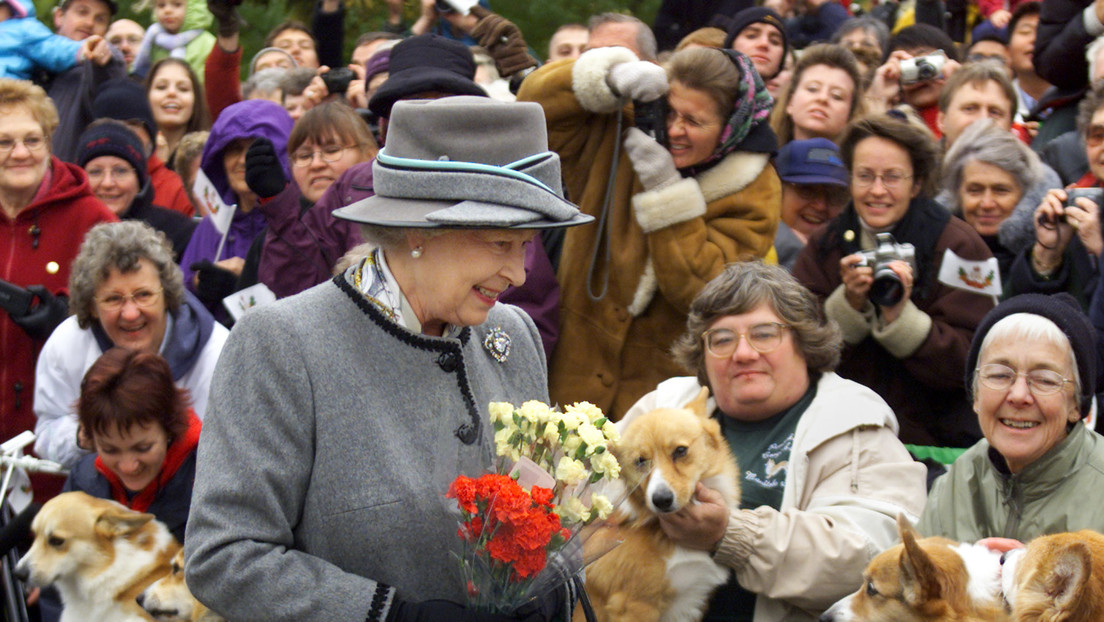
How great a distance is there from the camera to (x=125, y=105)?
7281 millimetres

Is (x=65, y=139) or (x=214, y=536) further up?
(x=214, y=536)

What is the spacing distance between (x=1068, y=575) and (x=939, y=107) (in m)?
4.22

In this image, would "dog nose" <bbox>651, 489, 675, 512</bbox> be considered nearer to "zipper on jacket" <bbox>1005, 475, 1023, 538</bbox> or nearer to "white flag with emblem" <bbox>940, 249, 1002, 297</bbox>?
"zipper on jacket" <bbox>1005, 475, 1023, 538</bbox>

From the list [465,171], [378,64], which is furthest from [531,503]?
[378,64]

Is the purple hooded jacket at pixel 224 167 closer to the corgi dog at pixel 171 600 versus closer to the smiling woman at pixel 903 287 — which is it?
the corgi dog at pixel 171 600

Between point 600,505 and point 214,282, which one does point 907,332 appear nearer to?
point 600,505

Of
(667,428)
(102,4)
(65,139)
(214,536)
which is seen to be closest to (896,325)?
(667,428)

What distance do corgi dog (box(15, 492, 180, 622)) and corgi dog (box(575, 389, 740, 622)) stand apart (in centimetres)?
149

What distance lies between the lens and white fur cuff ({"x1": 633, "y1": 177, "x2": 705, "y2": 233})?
14.5 ft

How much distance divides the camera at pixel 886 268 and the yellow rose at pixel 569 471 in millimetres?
2295

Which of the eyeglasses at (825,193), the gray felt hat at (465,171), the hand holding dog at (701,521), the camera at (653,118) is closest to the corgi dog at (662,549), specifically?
the hand holding dog at (701,521)

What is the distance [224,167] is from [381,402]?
4.03 metres

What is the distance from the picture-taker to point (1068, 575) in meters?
2.39

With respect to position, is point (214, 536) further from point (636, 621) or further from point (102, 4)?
point (102, 4)
